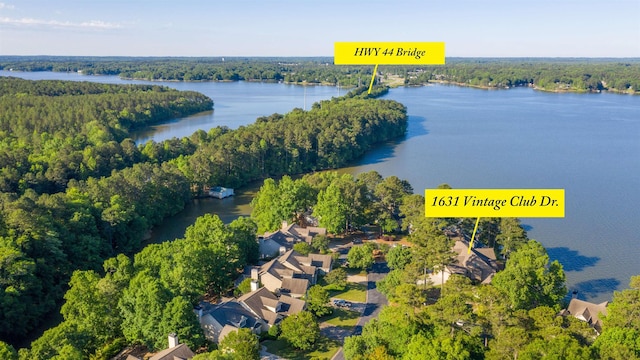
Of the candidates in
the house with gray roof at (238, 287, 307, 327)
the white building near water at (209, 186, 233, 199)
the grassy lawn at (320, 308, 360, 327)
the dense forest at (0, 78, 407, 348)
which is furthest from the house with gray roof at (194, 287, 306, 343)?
the white building near water at (209, 186, 233, 199)

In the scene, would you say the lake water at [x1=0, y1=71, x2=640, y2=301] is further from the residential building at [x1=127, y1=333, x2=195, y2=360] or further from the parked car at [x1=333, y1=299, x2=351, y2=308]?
the residential building at [x1=127, y1=333, x2=195, y2=360]

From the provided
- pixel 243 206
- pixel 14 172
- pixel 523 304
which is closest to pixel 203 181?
pixel 243 206

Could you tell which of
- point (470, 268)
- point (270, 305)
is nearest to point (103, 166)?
point (270, 305)

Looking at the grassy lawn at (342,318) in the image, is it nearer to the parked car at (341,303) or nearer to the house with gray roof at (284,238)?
the parked car at (341,303)

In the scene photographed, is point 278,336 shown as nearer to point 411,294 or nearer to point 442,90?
point 411,294

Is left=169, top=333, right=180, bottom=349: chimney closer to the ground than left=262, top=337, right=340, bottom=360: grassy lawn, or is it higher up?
higher up

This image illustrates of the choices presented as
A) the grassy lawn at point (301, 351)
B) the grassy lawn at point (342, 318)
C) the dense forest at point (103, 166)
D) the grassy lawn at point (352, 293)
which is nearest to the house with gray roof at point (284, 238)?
the grassy lawn at point (352, 293)
